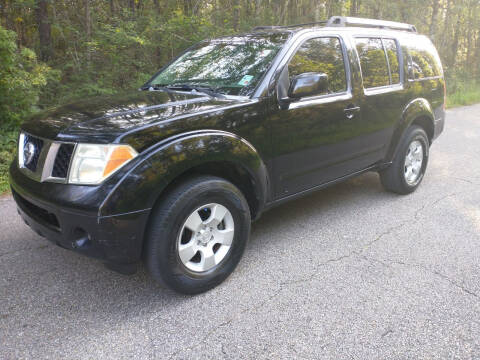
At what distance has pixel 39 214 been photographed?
2.63m

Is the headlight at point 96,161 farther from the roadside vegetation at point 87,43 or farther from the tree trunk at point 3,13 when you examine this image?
the tree trunk at point 3,13

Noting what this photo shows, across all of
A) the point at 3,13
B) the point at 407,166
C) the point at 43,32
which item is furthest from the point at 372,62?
the point at 3,13

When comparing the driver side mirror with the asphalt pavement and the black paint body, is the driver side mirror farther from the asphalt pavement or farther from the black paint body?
the asphalt pavement

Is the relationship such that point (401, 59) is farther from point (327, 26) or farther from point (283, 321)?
point (283, 321)

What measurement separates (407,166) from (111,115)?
353cm

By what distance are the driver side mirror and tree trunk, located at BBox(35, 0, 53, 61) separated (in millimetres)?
7445

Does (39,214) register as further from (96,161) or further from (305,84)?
(305,84)

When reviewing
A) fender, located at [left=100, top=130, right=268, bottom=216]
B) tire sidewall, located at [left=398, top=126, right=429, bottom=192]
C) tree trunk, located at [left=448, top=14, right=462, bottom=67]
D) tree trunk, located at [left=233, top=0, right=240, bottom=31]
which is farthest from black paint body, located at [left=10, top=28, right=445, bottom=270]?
tree trunk, located at [left=448, top=14, right=462, bottom=67]

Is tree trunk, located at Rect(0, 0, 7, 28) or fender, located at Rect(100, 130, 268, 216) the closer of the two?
fender, located at Rect(100, 130, 268, 216)

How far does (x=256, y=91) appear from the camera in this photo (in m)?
3.07

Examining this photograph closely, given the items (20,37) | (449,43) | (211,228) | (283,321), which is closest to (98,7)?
(20,37)

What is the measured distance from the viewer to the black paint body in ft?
7.70

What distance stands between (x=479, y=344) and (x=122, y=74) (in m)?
8.35

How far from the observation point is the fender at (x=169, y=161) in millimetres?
2312
